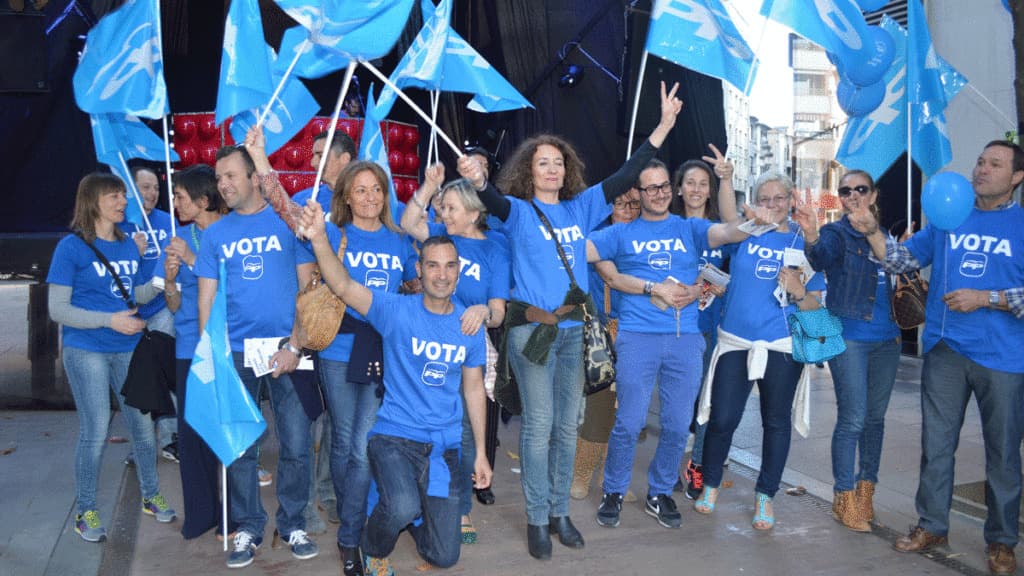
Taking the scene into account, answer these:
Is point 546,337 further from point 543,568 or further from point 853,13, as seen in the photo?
point 853,13

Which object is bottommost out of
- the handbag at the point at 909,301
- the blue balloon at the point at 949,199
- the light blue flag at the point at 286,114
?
the handbag at the point at 909,301

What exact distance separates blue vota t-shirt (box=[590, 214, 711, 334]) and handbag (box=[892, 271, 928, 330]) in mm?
1050

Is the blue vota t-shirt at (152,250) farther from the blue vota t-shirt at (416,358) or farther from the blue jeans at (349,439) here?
the blue vota t-shirt at (416,358)

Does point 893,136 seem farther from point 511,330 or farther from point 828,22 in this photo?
point 511,330

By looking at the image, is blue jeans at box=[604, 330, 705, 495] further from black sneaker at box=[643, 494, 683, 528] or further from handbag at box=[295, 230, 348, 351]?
handbag at box=[295, 230, 348, 351]

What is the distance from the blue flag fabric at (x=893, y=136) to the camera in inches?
211

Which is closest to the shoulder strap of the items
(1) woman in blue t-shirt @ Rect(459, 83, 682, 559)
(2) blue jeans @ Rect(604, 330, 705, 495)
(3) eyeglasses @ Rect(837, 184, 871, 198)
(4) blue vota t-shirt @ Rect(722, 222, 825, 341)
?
(1) woman in blue t-shirt @ Rect(459, 83, 682, 559)

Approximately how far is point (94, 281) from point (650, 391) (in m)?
3.05

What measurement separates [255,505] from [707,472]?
8.16 ft

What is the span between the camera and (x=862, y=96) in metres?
5.47

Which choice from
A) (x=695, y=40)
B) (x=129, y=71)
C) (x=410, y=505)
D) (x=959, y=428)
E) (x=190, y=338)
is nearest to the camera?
(x=410, y=505)

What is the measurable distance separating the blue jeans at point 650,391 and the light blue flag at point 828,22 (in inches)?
67.7

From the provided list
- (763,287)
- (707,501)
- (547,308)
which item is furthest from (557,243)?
(707,501)

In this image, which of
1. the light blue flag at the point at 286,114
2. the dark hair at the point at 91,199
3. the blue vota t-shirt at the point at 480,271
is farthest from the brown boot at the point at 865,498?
the dark hair at the point at 91,199
